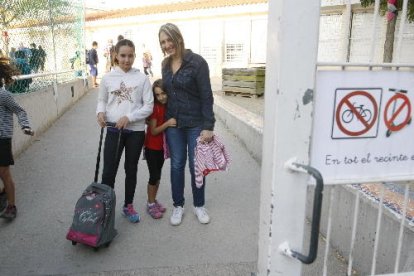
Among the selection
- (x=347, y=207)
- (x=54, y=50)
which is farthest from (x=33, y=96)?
(x=347, y=207)

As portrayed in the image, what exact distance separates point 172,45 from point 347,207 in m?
1.86

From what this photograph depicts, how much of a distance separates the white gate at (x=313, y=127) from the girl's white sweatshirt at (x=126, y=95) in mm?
1964

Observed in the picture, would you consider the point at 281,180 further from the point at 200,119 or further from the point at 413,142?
the point at 200,119

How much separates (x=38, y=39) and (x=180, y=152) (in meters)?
5.69

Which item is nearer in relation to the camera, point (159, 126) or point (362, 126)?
point (362, 126)

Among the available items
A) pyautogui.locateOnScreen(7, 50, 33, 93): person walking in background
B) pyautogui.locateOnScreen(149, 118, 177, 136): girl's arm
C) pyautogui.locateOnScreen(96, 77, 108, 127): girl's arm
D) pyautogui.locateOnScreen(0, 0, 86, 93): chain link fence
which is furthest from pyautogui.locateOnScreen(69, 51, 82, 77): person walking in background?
pyautogui.locateOnScreen(149, 118, 177, 136): girl's arm

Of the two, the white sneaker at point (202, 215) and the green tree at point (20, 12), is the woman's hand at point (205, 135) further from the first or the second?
the green tree at point (20, 12)

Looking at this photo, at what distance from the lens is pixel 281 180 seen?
144 centimetres

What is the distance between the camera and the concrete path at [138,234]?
2.86 metres

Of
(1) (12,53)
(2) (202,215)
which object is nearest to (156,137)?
(2) (202,215)

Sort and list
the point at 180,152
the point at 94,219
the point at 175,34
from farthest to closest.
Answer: the point at 180,152 < the point at 175,34 < the point at 94,219

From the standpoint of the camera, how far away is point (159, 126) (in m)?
3.42

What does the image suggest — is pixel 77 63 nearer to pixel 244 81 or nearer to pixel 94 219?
pixel 244 81

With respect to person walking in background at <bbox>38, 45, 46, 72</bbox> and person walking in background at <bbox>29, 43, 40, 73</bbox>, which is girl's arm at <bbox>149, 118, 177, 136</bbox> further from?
person walking in background at <bbox>38, 45, 46, 72</bbox>
